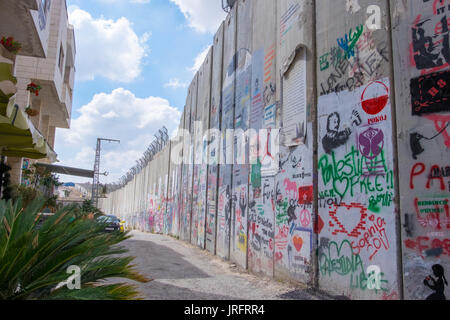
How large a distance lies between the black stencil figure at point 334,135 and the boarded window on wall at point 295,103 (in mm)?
623

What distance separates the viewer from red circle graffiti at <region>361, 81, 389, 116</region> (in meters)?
4.72

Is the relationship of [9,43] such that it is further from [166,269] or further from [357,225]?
[357,225]

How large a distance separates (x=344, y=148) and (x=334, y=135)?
0.32 m

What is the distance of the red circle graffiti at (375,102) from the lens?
4719mm

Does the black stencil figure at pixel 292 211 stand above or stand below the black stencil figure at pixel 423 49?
below

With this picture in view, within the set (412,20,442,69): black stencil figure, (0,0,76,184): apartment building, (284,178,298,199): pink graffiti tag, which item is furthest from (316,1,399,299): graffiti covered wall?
(0,0,76,184): apartment building

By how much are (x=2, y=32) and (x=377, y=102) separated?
9.01m

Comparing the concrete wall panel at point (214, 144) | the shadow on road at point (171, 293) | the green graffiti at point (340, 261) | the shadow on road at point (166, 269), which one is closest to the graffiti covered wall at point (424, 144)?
the green graffiti at point (340, 261)

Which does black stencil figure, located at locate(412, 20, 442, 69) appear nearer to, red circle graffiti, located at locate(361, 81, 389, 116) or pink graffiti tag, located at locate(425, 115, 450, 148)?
red circle graffiti, located at locate(361, 81, 389, 116)

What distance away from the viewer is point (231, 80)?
35.8 feet

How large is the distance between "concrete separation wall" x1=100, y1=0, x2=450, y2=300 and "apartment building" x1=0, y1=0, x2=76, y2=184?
15.6 ft

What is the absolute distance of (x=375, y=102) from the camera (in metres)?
4.86

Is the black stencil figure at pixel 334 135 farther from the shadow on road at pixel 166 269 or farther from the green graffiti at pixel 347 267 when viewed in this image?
the shadow on road at pixel 166 269
